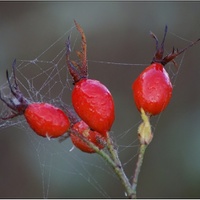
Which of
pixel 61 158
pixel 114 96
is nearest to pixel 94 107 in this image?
pixel 61 158

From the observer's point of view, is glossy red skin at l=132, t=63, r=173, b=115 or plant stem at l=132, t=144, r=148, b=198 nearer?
plant stem at l=132, t=144, r=148, b=198

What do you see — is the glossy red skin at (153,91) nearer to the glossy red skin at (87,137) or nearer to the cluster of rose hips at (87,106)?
the cluster of rose hips at (87,106)

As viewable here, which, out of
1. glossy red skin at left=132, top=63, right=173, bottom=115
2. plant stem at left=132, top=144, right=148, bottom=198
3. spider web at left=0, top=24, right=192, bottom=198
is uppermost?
glossy red skin at left=132, top=63, right=173, bottom=115

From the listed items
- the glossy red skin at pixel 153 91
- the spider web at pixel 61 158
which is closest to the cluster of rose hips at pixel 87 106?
the glossy red skin at pixel 153 91

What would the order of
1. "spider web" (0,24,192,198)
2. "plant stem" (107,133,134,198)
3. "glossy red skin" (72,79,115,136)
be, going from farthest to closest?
"spider web" (0,24,192,198) < "glossy red skin" (72,79,115,136) < "plant stem" (107,133,134,198)

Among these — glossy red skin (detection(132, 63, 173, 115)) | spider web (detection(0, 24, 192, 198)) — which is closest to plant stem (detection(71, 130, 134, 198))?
glossy red skin (detection(132, 63, 173, 115))

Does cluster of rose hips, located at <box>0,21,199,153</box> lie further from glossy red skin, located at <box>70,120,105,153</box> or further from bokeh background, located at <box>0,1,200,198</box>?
bokeh background, located at <box>0,1,200,198</box>

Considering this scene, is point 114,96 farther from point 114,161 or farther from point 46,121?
point 114,161

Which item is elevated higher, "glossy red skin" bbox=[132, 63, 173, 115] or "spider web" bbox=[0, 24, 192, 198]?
"glossy red skin" bbox=[132, 63, 173, 115]
